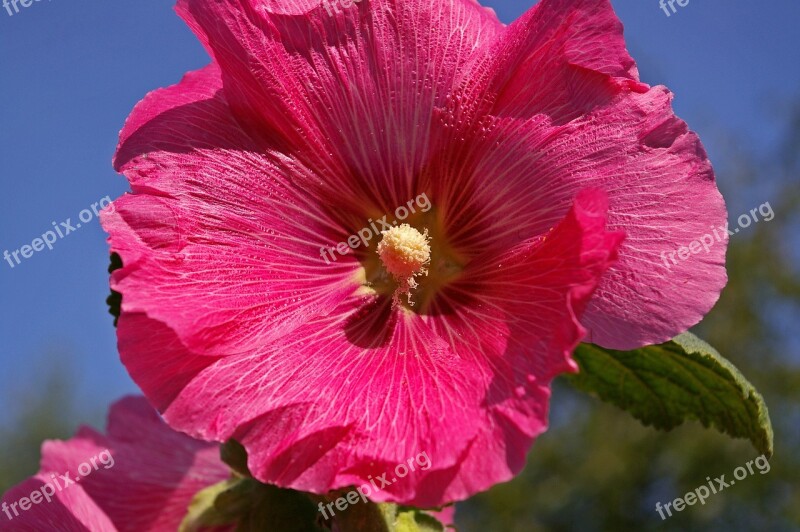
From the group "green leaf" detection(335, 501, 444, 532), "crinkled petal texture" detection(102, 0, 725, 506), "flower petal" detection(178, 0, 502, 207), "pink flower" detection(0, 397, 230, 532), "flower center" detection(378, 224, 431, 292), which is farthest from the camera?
"pink flower" detection(0, 397, 230, 532)

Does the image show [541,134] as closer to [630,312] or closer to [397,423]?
[630,312]

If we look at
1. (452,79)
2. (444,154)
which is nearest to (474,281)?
(444,154)

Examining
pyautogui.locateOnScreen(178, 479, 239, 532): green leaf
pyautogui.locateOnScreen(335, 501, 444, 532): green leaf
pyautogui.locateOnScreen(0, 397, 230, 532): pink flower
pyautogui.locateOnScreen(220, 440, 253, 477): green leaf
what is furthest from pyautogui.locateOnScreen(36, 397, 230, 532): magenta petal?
pyautogui.locateOnScreen(335, 501, 444, 532): green leaf

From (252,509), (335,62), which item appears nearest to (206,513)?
(252,509)

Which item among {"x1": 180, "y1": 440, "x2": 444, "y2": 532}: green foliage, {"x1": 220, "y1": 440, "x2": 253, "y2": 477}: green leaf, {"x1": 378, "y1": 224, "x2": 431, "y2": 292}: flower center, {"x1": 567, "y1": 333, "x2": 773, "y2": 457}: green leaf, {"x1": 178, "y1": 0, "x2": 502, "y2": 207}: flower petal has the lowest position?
{"x1": 567, "y1": 333, "x2": 773, "y2": 457}: green leaf

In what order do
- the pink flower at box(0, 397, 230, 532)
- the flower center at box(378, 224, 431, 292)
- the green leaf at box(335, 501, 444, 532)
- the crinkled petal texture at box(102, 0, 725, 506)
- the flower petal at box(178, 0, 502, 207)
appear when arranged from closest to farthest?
the crinkled petal texture at box(102, 0, 725, 506)
the green leaf at box(335, 501, 444, 532)
the flower petal at box(178, 0, 502, 207)
the flower center at box(378, 224, 431, 292)
the pink flower at box(0, 397, 230, 532)

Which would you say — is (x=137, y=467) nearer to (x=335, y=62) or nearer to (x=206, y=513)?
(x=206, y=513)

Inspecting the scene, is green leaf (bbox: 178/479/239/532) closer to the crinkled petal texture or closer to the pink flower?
the pink flower
